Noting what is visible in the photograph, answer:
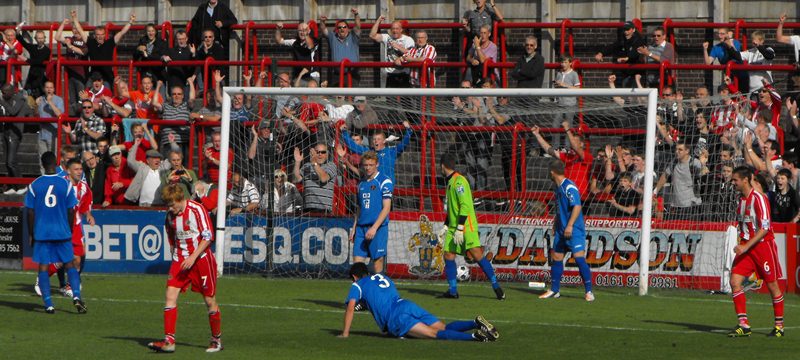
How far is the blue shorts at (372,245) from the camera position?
58.4 feet

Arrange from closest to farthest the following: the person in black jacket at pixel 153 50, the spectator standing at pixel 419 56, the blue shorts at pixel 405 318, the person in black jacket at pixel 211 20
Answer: the blue shorts at pixel 405 318 < the spectator standing at pixel 419 56 < the person in black jacket at pixel 153 50 < the person in black jacket at pixel 211 20

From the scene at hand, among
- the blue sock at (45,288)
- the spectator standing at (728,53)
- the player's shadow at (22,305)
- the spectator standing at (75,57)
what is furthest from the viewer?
the spectator standing at (75,57)

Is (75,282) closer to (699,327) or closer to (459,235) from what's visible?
(459,235)

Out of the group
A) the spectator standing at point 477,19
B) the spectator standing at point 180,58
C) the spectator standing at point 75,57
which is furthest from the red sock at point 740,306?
the spectator standing at point 75,57

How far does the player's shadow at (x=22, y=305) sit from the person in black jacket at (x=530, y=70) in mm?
9282

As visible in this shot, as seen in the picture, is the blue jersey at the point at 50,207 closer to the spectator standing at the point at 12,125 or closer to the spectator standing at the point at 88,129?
the spectator standing at the point at 88,129

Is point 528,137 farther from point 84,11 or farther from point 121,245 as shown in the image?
point 84,11

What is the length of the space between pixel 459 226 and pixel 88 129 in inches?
358

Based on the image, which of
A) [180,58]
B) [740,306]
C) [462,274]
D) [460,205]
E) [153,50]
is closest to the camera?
[740,306]

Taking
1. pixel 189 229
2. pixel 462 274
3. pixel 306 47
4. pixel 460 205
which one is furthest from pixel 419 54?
pixel 189 229

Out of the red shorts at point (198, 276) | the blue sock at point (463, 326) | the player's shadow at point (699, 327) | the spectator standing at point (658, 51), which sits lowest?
the player's shadow at point (699, 327)

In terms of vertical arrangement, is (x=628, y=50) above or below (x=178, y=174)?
above

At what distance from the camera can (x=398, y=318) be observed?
1380 cm

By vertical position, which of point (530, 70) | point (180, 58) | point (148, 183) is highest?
point (180, 58)
